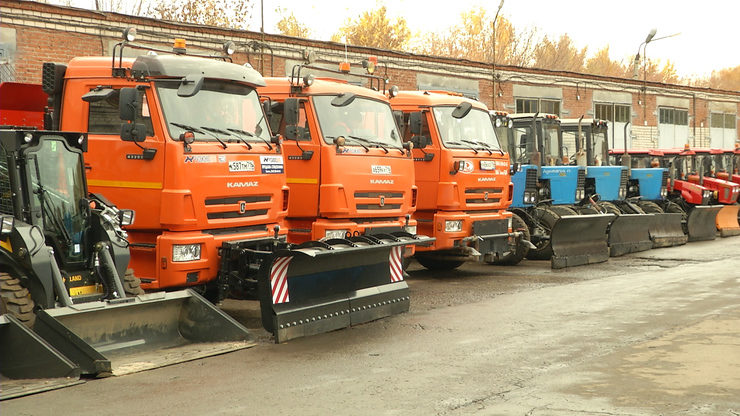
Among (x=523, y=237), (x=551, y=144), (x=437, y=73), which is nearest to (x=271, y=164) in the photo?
(x=523, y=237)

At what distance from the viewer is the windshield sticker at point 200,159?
384 inches

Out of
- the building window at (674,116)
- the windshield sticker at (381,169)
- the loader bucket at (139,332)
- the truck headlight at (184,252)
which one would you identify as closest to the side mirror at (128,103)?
the truck headlight at (184,252)

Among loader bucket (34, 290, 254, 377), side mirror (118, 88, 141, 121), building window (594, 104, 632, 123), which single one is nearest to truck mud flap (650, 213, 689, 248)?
building window (594, 104, 632, 123)

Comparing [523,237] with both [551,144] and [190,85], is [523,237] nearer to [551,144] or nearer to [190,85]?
[551,144]

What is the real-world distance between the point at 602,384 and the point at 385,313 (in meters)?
3.75

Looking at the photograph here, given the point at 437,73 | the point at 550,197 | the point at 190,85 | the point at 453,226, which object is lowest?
the point at 453,226

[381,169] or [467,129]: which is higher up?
[467,129]

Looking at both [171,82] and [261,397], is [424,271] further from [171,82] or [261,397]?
[261,397]

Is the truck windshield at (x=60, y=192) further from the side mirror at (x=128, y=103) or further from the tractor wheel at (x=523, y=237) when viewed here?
the tractor wheel at (x=523, y=237)

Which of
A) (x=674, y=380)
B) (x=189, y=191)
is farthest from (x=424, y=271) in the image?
(x=674, y=380)

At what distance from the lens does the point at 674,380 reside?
7453 millimetres

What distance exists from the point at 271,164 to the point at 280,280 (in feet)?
6.14

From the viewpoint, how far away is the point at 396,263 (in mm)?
11008

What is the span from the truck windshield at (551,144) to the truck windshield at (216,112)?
9.95 metres
